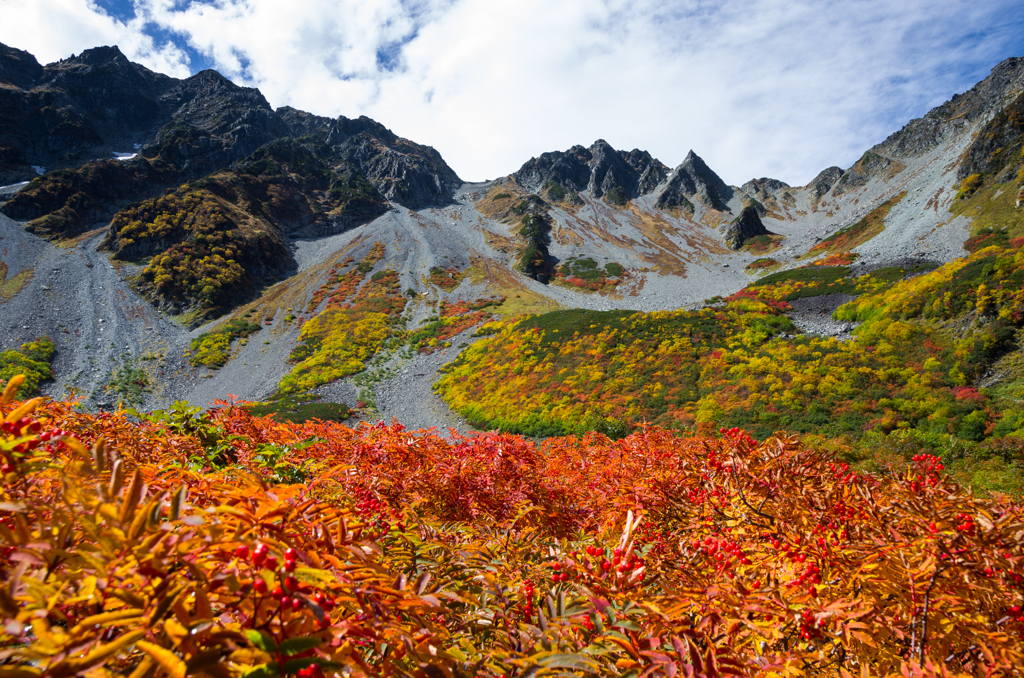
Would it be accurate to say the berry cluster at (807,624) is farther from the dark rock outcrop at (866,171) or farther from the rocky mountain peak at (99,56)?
the rocky mountain peak at (99,56)

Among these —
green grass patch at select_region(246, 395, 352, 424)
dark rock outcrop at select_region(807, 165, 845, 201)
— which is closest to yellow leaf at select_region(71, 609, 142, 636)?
green grass patch at select_region(246, 395, 352, 424)

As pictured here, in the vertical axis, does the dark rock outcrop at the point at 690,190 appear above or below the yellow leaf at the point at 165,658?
above

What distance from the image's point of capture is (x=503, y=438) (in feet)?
19.2

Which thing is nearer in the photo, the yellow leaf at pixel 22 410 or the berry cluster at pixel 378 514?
the yellow leaf at pixel 22 410

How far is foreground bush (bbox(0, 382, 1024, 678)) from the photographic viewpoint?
980 mm

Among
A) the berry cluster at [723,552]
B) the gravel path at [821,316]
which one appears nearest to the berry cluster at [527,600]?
the berry cluster at [723,552]

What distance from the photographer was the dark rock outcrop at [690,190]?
103625 millimetres

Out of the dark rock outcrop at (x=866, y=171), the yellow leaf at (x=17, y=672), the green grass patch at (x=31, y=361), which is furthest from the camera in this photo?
the dark rock outcrop at (x=866, y=171)

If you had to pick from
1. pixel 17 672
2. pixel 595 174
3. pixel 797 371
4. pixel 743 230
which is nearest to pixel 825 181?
pixel 743 230

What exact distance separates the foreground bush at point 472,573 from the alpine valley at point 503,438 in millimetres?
19

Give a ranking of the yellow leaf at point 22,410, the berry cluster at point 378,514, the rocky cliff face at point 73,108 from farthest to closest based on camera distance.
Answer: the rocky cliff face at point 73,108
the berry cluster at point 378,514
the yellow leaf at point 22,410

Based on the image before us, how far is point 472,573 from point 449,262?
61402 millimetres

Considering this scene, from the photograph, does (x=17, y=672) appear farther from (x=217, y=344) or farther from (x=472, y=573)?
(x=217, y=344)

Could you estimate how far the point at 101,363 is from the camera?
31641 millimetres
